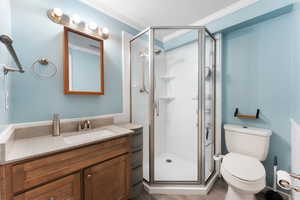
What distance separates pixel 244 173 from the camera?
1.23 m

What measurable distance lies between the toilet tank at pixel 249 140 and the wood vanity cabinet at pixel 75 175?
4.47ft

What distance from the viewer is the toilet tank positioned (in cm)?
148

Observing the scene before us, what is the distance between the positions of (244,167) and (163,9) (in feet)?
7.05

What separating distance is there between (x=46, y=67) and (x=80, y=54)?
1.22 ft

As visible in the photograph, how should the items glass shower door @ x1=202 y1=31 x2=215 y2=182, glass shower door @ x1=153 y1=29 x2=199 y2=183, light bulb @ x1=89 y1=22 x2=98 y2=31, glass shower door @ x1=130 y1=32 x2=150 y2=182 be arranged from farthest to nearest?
glass shower door @ x1=153 y1=29 x2=199 y2=183 < glass shower door @ x1=130 y1=32 x2=150 y2=182 < glass shower door @ x1=202 y1=31 x2=215 y2=182 < light bulb @ x1=89 y1=22 x2=98 y2=31

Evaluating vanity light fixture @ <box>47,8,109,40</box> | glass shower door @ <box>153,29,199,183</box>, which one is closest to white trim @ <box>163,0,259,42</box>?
glass shower door @ <box>153,29,199,183</box>

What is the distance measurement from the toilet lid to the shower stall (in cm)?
34

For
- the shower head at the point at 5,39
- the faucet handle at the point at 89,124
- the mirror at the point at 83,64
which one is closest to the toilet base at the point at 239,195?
the faucet handle at the point at 89,124

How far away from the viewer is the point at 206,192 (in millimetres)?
1587

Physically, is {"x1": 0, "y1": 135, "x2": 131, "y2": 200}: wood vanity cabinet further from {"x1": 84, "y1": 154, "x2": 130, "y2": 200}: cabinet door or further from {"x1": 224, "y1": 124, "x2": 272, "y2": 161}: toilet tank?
{"x1": 224, "y1": 124, "x2": 272, "y2": 161}: toilet tank

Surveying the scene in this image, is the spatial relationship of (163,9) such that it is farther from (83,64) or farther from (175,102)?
(175,102)

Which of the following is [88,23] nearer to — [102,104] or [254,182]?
[102,104]

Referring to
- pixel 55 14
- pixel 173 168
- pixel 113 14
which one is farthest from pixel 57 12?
pixel 173 168

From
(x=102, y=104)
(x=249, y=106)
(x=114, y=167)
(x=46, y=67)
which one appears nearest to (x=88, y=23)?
(x=46, y=67)
